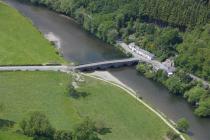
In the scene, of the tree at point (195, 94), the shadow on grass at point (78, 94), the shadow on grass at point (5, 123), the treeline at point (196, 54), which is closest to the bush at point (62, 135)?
the shadow on grass at point (5, 123)

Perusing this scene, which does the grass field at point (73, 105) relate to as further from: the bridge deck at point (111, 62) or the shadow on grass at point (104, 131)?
the bridge deck at point (111, 62)

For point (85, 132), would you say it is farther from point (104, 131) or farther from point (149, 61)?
point (149, 61)

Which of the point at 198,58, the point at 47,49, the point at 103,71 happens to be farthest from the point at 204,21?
the point at 47,49

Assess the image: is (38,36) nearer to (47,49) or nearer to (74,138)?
(47,49)

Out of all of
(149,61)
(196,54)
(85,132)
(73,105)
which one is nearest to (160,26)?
(149,61)

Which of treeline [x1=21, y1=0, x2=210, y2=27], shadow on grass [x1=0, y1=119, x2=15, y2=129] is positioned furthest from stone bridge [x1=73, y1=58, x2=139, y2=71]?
shadow on grass [x1=0, y1=119, x2=15, y2=129]

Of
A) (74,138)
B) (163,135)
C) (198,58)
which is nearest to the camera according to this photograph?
(74,138)
